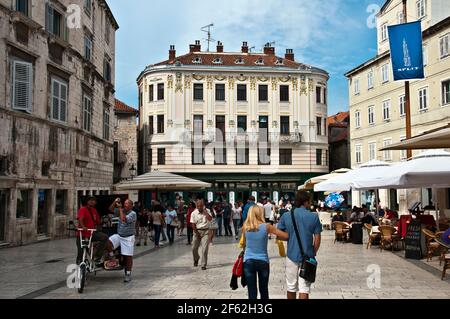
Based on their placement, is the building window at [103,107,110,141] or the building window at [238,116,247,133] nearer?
the building window at [103,107,110,141]

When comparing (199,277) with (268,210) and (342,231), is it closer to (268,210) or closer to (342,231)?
(342,231)

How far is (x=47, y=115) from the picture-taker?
770 inches

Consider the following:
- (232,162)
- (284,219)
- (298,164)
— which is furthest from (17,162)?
(298,164)

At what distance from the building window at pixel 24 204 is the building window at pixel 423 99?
23508mm

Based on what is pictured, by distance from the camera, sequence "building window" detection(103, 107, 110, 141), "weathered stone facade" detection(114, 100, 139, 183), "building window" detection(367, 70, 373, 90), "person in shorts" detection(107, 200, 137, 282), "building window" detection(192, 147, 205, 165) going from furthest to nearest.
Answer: "building window" detection(192, 147, 205, 165), "weathered stone facade" detection(114, 100, 139, 183), "building window" detection(367, 70, 373, 90), "building window" detection(103, 107, 110, 141), "person in shorts" detection(107, 200, 137, 282)

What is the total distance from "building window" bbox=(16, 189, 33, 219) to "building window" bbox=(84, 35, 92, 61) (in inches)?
351

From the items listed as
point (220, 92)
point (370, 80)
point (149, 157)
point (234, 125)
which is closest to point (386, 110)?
point (370, 80)

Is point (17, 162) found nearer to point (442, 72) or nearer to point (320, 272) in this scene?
point (320, 272)

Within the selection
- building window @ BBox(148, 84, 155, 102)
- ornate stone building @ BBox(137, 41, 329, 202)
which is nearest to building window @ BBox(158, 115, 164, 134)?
ornate stone building @ BBox(137, 41, 329, 202)

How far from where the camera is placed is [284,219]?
22.6 feet

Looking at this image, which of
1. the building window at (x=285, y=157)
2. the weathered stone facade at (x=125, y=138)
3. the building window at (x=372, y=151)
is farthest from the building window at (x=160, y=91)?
the building window at (x=372, y=151)

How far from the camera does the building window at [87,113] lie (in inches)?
952

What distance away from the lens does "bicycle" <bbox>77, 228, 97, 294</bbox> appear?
29.7ft

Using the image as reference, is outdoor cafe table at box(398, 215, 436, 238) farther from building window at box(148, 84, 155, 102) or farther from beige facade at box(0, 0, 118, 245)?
building window at box(148, 84, 155, 102)
